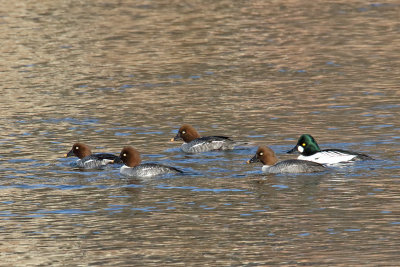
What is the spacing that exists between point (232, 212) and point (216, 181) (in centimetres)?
262

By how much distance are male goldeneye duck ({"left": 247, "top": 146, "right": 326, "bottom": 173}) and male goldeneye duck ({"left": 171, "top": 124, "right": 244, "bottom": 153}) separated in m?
1.80

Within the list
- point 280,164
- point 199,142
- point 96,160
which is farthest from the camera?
point 199,142

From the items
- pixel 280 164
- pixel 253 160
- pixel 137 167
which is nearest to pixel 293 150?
pixel 253 160

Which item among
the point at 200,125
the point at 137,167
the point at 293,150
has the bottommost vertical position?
the point at 200,125

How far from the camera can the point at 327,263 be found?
509 inches

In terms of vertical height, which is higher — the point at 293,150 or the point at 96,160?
the point at 96,160

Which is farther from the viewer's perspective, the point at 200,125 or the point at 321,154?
the point at 200,125

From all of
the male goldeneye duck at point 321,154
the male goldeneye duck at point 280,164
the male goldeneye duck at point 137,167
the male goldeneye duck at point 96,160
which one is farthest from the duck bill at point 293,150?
the male goldeneye duck at point 96,160

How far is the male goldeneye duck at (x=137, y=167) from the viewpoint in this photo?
763 inches

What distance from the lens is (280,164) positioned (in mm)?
19594

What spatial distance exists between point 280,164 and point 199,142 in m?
3.11

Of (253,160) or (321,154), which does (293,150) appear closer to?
(321,154)

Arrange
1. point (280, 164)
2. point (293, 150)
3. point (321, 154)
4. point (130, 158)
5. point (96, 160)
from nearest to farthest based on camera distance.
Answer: point (280, 164) → point (321, 154) → point (130, 158) → point (96, 160) → point (293, 150)

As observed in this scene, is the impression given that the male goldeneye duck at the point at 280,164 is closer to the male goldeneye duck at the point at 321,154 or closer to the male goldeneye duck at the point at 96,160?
the male goldeneye duck at the point at 321,154
